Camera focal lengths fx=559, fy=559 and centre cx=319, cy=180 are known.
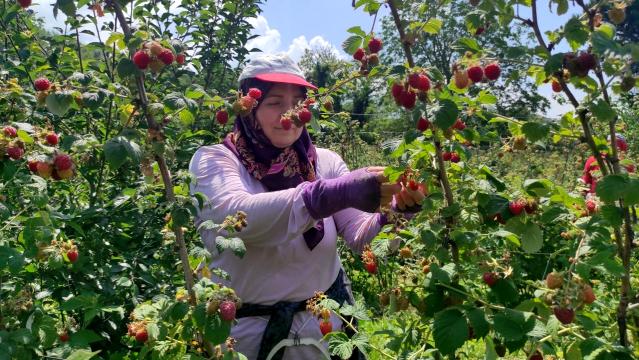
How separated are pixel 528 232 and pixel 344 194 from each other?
0.49 m

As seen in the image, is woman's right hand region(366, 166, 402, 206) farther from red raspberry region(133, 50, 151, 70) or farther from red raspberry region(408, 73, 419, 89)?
red raspberry region(133, 50, 151, 70)

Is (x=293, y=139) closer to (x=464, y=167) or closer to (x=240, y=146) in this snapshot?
(x=240, y=146)

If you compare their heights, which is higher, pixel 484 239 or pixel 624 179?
pixel 624 179

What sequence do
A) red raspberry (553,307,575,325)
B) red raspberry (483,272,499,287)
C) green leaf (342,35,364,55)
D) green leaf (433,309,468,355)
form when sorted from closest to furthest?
red raspberry (553,307,575,325) < green leaf (433,309,468,355) < red raspberry (483,272,499,287) < green leaf (342,35,364,55)

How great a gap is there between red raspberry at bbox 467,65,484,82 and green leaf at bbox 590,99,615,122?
9.8 inches

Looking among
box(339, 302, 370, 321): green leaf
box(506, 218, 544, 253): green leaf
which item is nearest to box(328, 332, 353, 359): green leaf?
box(339, 302, 370, 321): green leaf

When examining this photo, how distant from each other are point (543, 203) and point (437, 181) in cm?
26

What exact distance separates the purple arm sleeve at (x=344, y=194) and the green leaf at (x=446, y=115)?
1.23 feet

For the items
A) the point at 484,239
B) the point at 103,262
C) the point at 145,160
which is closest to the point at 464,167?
the point at 484,239

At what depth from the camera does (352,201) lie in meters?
1.52

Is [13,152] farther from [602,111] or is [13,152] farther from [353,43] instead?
[602,111]

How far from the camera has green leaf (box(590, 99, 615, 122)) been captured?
1.10 m

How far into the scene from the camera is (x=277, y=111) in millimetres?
2031

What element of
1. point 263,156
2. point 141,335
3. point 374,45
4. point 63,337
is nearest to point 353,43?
point 374,45
